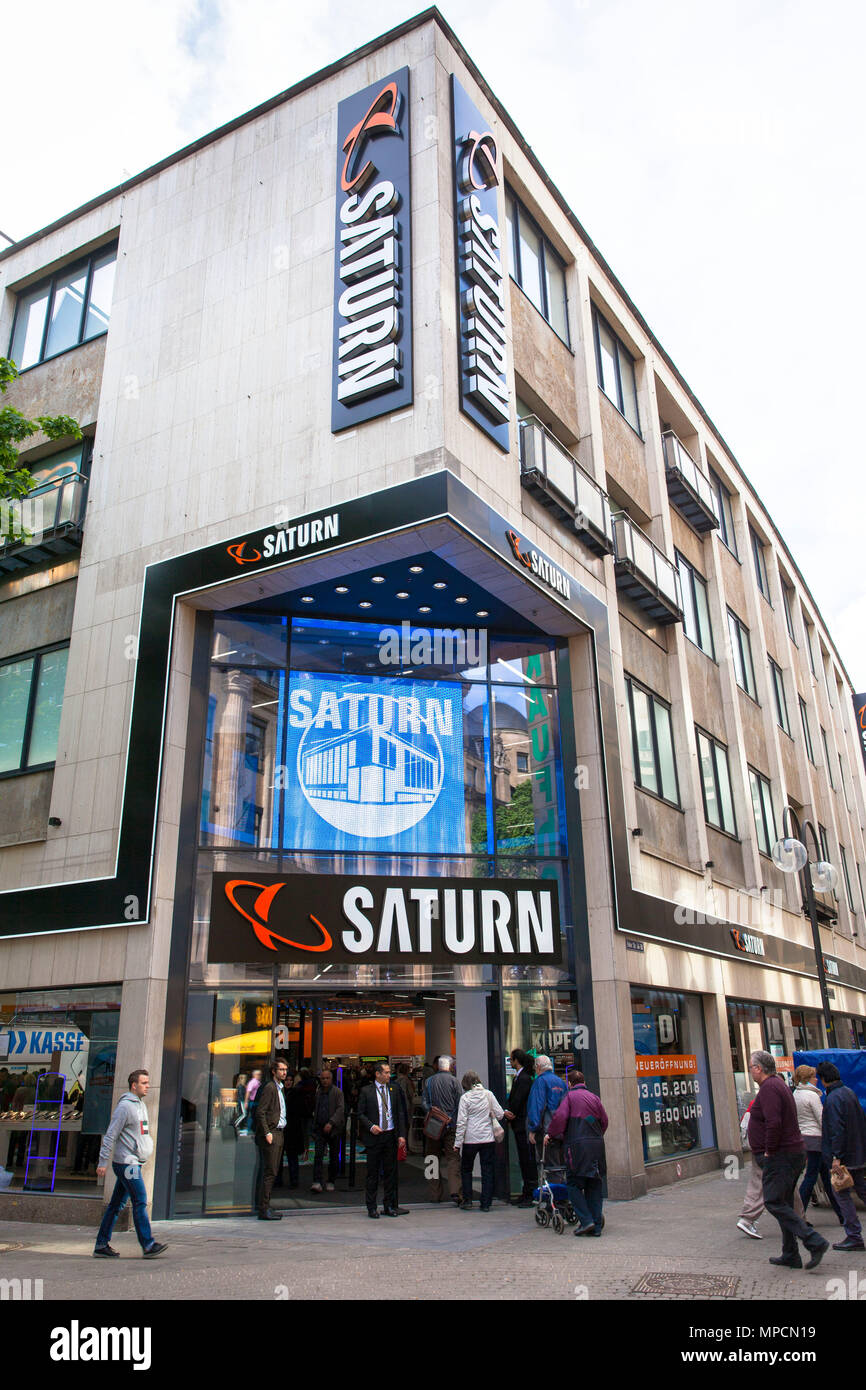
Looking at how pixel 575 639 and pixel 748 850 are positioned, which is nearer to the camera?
pixel 575 639

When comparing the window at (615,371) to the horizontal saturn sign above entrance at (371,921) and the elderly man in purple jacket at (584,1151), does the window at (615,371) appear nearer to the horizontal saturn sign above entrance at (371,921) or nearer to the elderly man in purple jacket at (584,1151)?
the horizontal saturn sign above entrance at (371,921)

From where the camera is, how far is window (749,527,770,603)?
108 ft

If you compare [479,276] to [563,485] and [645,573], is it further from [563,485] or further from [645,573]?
[645,573]

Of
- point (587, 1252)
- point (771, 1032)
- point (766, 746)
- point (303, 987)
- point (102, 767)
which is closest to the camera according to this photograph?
point (587, 1252)

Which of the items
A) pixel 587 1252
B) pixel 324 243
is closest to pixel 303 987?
pixel 587 1252

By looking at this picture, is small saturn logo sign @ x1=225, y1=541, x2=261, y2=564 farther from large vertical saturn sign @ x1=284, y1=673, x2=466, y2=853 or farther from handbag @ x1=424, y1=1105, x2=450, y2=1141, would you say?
handbag @ x1=424, y1=1105, x2=450, y2=1141

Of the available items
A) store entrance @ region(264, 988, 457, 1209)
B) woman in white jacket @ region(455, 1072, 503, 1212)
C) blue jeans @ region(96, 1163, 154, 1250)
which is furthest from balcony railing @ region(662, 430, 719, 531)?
blue jeans @ region(96, 1163, 154, 1250)

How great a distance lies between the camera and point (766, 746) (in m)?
27.9

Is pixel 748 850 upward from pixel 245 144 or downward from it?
downward

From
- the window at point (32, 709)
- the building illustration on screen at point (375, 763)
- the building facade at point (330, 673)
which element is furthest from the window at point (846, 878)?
the window at point (32, 709)

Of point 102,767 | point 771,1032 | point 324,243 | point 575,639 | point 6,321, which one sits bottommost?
point 771,1032
